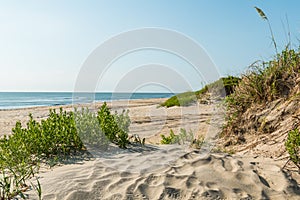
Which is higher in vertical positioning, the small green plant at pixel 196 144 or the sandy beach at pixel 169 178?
the small green plant at pixel 196 144

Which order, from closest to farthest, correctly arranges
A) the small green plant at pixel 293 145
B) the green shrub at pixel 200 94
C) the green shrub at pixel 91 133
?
the small green plant at pixel 293 145 → the green shrub at pixel 91 133 → the green shrub at pixel 200 94

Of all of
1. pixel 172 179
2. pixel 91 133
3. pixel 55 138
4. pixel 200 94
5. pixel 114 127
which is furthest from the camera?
A: pixel 200 94

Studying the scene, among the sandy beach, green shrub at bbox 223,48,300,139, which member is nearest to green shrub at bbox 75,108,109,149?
the sandy beach

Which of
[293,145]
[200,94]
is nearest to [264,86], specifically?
[293,145]

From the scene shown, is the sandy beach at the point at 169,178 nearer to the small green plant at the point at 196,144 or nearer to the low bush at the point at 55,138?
the low bush at the point at 55,138

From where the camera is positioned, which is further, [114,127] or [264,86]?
[264,86]

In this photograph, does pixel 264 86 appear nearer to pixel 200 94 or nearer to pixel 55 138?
pixel 55 138

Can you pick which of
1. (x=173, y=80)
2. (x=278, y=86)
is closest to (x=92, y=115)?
(x=173, y=80)

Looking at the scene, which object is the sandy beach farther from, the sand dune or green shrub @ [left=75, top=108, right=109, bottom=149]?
green shrub @ [left=75, top=108, right=109, bottom=149]

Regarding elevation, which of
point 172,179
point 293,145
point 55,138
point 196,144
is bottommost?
point 172,179

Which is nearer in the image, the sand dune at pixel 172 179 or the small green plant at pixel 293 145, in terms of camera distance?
the sand dune at pixel 172 179

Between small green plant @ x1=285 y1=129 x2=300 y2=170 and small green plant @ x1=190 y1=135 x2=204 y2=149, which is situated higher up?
small green plant @ x1=285 y1=129 x2=300 y2=170

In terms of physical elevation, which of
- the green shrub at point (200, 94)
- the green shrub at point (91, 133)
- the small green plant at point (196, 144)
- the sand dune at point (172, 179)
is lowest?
the sand dune at point (172, 179)

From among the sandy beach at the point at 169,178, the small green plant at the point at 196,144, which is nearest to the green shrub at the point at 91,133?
the sandy beach at the point at 169,178
